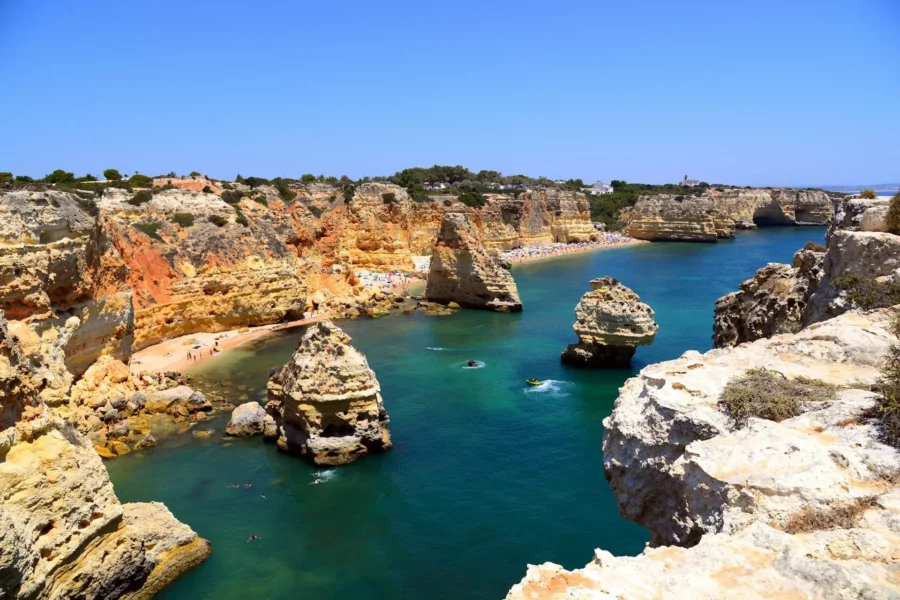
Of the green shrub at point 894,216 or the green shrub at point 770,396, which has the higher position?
the green shrub at point 894,216

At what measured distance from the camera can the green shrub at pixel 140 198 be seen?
131 ft

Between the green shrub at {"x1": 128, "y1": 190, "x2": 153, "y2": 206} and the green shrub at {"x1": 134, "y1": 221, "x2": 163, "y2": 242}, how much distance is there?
7.14 ft

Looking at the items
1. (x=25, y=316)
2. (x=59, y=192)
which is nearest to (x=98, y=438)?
(x=25, y=316)

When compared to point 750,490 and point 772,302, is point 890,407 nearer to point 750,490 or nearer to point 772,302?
point 750,490

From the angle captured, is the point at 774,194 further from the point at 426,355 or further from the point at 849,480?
the point at 849,480

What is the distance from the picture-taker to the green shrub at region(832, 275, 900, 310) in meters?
12.9

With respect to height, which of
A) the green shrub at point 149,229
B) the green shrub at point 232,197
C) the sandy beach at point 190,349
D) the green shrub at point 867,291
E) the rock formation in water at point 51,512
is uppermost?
the green shrub at point 232,197

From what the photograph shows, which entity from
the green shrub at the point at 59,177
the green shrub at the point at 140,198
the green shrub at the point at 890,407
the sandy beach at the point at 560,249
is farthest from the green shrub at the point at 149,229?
the sandy beach at the point at 560,249

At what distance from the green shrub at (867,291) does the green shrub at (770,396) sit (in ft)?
14.8

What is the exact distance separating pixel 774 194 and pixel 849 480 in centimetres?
14680

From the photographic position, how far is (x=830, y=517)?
6.89 metres

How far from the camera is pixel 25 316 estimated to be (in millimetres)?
21969

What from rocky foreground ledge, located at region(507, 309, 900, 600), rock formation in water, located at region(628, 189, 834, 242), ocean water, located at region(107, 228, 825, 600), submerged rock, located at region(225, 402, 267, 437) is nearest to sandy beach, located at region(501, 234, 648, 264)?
rock formation in water, located at region(628, 189, 834, 242)

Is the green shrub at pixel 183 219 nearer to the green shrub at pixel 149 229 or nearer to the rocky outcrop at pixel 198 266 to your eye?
A: the rocky outcrop at pixel 198 266
